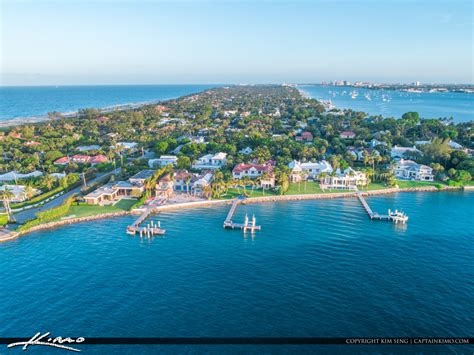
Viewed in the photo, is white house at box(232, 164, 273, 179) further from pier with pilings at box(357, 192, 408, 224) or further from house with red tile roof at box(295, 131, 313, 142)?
house with red tile roof at box(295, 131, 313, 142)

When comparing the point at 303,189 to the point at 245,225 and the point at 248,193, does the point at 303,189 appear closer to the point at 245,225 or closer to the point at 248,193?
the point at 248,193

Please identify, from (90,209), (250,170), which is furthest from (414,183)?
(90,209)

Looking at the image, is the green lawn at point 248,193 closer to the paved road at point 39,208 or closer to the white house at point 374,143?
Answer: the paved road at point 39,208

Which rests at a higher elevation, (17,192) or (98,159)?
(98,159)

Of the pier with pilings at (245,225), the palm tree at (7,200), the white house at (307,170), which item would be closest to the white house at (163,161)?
the white house at (307,170)

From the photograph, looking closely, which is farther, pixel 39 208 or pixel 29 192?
pixel 29 192

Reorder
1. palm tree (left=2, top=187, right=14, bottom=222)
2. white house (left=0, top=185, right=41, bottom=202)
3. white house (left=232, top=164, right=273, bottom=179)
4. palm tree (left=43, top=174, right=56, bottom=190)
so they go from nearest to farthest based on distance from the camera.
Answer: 1. palm tree (left=2, top=187, right=14, bottom=222)
2. white house (left=0, top=185, right=41, bottom=202)
3. palm tree (left=43, top=174, right=56, bottom=190)
4. white house (left=232, top=164, right=273, bottom=179)

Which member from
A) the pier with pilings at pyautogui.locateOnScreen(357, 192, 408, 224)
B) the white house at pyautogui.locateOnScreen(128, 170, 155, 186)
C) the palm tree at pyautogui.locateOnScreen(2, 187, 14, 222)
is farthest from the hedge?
the pier with pilings at pyautogui.locateOnScreen(357, 192, 408, 224)
